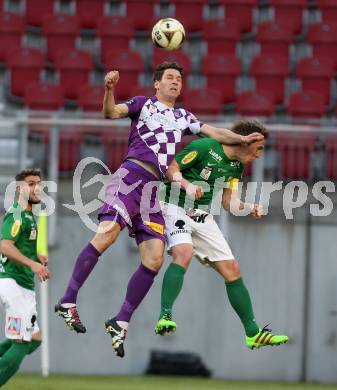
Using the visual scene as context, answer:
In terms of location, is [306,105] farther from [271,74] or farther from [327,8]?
[327,8]

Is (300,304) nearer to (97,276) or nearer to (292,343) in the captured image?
(292,343)

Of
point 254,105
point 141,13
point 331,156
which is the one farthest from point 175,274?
point 141,13

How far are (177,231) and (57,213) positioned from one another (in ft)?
16.0

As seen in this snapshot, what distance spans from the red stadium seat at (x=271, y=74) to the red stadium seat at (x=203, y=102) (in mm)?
958

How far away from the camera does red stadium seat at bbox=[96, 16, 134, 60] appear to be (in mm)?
17969

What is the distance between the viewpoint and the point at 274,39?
17953 mm

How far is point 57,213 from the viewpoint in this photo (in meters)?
15.6

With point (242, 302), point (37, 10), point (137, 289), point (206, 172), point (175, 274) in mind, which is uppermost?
point (37, 10)

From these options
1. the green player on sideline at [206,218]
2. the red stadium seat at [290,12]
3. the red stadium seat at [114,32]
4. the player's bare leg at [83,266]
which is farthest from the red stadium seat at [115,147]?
the player's bare leg at [83,266]

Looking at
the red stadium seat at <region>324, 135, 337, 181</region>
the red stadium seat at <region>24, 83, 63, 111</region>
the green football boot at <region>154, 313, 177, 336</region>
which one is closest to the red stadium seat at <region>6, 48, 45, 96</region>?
the red stadium seat at <region>24, 83, 63, 111</region>

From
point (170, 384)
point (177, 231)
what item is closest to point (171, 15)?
point (170, 384)

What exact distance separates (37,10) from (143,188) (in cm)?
839

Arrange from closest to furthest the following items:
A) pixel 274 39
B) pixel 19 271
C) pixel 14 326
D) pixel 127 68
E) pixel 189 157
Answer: pixel 189 157 → pixel 14 326 → pixel 19 271 → pixel 127 68 → pixel 274 39

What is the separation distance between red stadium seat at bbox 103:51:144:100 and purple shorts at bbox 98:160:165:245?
6497 mm
